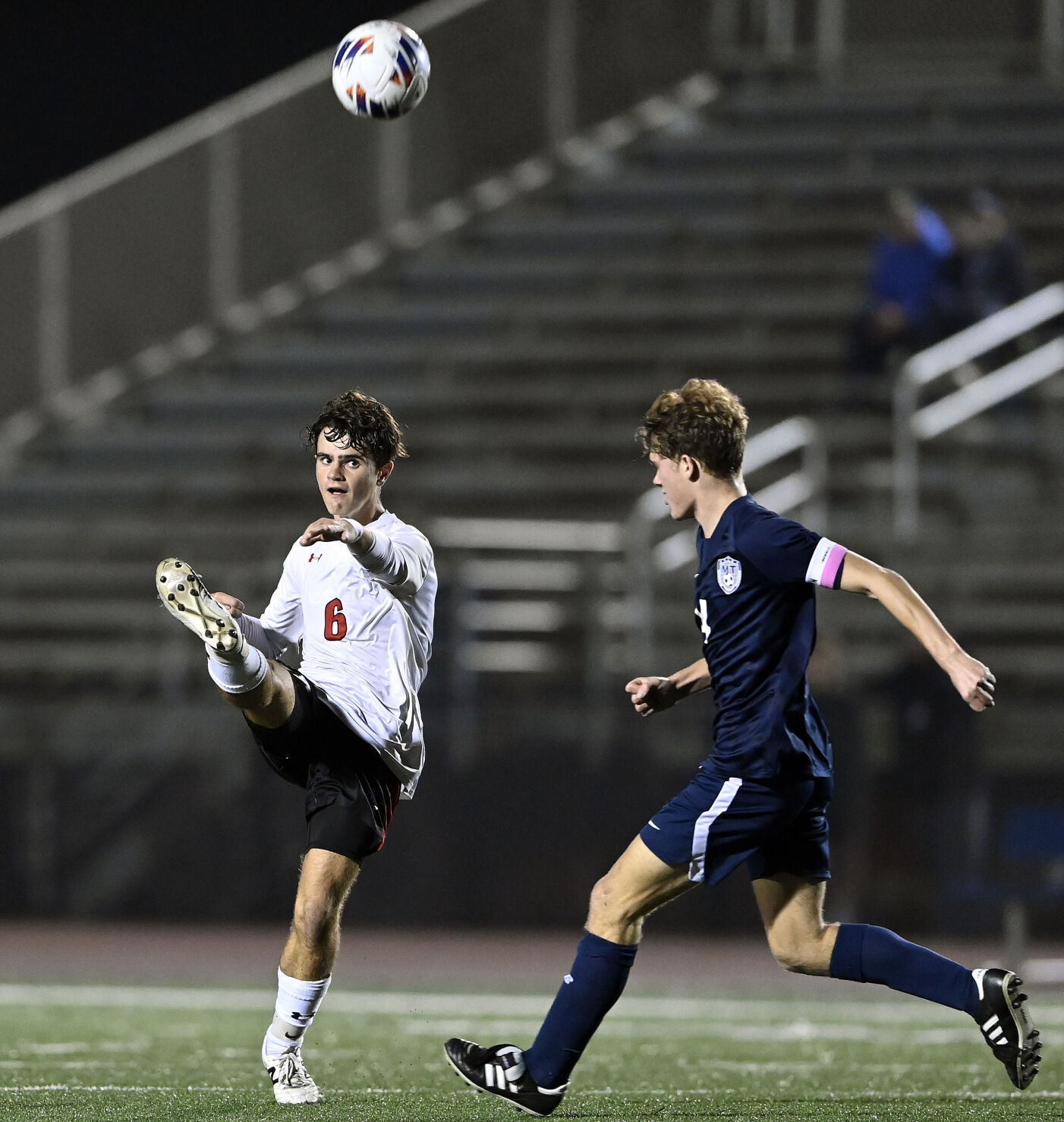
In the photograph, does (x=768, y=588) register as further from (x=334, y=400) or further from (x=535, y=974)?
(x=535, y=974)

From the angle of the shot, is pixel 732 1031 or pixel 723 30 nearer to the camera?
pixel 732 1031

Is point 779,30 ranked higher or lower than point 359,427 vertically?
higher

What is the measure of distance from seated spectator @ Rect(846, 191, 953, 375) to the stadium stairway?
1.64 ft

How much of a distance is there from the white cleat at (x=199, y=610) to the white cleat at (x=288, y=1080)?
1219 mm

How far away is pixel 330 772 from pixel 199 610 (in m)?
0.68

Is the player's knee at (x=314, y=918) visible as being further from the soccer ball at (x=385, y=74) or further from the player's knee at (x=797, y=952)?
the soccer ball at (x=385, y=74)

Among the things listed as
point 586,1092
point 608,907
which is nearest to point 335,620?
point 608,907

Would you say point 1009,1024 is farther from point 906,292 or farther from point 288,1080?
point 906,292

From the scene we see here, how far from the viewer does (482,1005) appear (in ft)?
33.9

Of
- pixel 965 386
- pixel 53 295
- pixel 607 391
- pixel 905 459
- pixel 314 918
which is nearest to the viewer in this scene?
pixel 314 918

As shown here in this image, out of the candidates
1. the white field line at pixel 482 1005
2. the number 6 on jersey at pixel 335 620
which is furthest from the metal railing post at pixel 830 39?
the number 6 on jersey at pixel 335 620

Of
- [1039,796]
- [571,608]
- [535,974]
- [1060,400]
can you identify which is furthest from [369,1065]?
[1060,400]

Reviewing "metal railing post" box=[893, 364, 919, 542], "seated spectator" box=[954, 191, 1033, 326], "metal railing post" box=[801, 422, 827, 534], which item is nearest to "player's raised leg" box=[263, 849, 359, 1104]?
"metal railing post" box=[801, 422, 827, 534]

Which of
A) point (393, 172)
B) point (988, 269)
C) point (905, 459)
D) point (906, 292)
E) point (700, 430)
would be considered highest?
point (393, 172)
